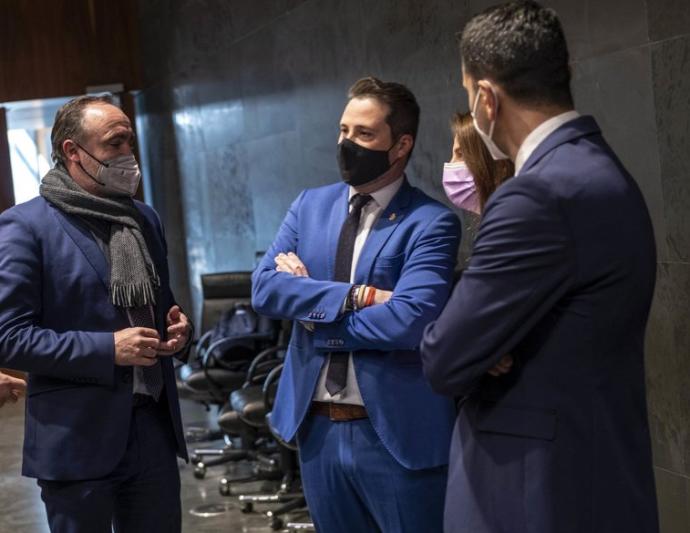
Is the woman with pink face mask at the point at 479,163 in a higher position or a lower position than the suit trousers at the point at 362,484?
higher

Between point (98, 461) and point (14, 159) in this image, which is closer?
point (98, 461)

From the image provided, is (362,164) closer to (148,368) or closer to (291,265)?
(291,265)

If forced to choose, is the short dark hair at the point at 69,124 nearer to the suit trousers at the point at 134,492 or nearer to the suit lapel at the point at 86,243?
the suit lapel at the point at 86,243

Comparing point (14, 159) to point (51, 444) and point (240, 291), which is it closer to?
point (240, 291)

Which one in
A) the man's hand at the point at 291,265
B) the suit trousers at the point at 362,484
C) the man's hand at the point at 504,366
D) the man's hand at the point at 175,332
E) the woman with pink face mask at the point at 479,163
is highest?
the woman with pink face mask at the point at 479,163

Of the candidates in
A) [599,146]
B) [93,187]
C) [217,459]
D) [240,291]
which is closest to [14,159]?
[240,291]

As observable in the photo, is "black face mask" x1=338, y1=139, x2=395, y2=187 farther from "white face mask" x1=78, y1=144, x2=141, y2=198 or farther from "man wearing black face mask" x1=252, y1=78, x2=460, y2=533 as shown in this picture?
"white face mask" x1=78, y1=144, x2=141, y2=198

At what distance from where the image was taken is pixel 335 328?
8.96ft

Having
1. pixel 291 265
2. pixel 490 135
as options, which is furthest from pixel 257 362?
pixel 490 135

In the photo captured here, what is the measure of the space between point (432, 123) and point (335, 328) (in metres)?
2.53

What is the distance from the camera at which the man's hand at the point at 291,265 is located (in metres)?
2.88

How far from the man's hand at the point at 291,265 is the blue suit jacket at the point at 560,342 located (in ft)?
3.61

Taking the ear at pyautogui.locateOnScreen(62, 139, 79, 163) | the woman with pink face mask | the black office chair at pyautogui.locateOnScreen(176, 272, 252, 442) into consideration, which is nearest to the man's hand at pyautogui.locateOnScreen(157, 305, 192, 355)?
the ear at pyautogui.locateOnScreen(62, 139, 79, 163)

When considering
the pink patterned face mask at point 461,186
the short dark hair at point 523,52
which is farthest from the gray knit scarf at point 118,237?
the short dark hair at point 523,52
